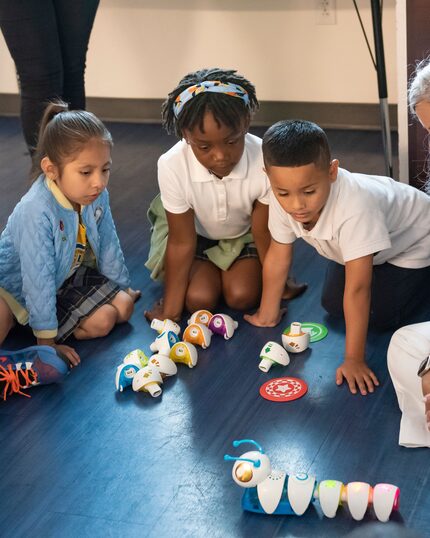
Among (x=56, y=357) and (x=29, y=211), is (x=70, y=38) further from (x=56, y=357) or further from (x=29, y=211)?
(x=56, y=357)

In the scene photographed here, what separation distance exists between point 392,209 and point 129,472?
87cm

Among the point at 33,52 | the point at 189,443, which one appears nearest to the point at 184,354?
the point at 189,443

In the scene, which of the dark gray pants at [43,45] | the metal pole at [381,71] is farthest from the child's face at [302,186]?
the metal pole at [381,71]

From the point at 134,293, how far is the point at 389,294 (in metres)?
0.68

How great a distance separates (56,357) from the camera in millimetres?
2047

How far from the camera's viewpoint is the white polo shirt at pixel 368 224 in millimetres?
1961

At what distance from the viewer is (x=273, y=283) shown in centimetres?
221

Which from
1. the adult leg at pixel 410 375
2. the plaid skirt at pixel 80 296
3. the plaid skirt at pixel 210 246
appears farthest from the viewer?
the plaid skirt at pixel 210 246

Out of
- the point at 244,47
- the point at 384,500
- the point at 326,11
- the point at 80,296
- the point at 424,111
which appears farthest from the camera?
the point at 244,47

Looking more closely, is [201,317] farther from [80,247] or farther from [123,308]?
[80,247]

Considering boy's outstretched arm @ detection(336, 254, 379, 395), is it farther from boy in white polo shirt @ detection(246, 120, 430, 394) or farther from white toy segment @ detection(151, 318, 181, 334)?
white toy segment @ detection(151, 318, 181, 334)

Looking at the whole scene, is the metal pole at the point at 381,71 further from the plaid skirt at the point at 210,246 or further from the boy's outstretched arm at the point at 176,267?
the boy's outstretched arm at the point at 176,267

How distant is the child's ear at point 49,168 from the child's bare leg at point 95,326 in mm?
366

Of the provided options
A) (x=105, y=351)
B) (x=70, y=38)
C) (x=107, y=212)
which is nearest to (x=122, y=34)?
(x=70, y=38)
